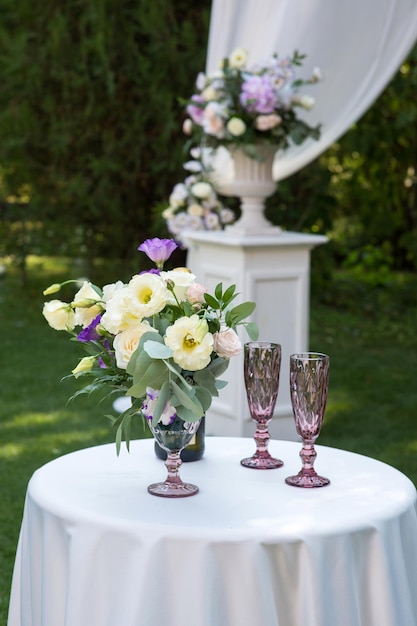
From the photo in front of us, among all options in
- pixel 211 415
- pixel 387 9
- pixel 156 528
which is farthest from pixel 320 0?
pixel 156 528

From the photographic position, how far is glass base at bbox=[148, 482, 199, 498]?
2.14 metres

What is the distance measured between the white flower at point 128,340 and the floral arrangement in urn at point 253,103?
8.69ft

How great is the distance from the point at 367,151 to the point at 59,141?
97.1 inches

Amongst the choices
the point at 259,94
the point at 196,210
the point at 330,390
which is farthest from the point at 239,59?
the point at 330,390

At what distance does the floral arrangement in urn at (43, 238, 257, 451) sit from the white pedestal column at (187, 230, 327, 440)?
96.9 inches

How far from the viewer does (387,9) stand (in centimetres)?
499

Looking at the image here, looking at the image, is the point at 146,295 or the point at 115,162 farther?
the point at 115,162

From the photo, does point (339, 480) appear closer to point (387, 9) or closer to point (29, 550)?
point (29, 550)

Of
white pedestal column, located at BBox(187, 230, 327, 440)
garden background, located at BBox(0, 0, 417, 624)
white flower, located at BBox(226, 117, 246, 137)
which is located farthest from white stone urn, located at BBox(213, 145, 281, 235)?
garden background, located at BBox(0, 0, 417, 624)

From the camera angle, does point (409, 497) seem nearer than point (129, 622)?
No

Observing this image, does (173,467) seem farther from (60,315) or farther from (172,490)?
(60,315)

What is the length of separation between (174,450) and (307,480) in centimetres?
29

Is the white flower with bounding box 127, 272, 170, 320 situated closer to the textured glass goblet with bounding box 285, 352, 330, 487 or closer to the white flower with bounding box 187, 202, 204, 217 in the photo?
the textured glass goblet with bounding box 285, 352, 330, 487

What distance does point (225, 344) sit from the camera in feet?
6.82
